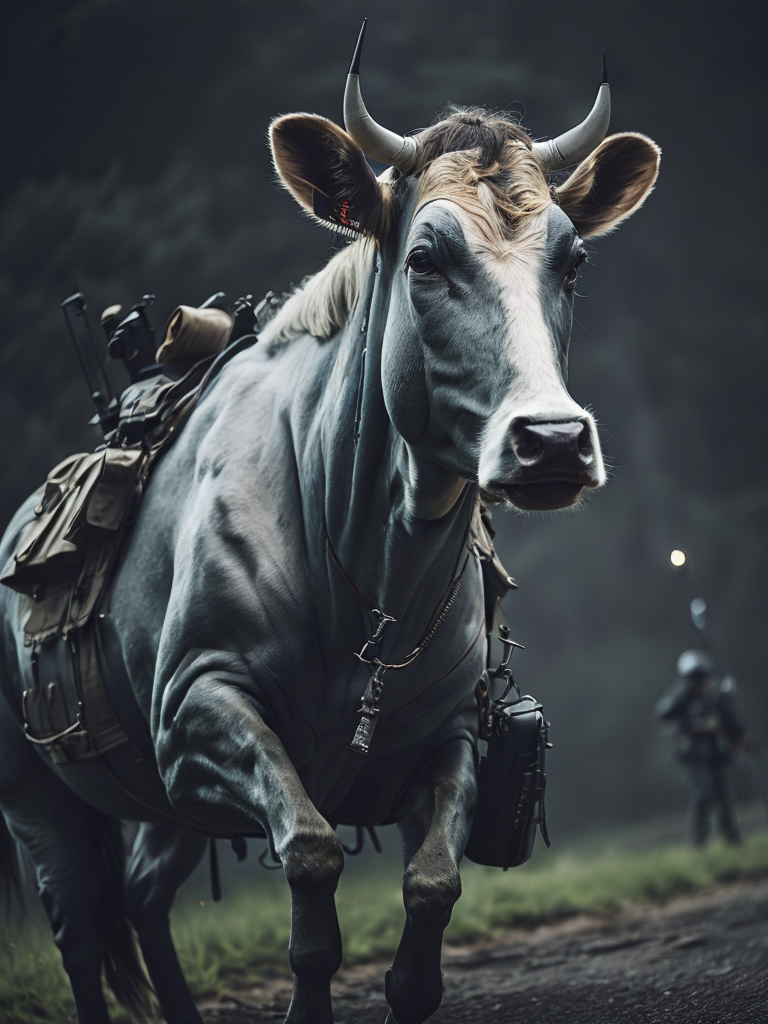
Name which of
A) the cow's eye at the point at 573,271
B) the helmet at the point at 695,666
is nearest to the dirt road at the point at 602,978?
the cow's eye at the point at 573,271

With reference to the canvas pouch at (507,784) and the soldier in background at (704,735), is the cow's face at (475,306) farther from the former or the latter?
the soldier in background at (704,735)

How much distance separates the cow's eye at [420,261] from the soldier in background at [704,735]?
7.79 metres

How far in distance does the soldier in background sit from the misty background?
315cm

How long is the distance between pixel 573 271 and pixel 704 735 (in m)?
7.80

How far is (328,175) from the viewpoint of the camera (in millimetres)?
2924

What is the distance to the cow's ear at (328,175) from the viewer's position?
9.34 ft

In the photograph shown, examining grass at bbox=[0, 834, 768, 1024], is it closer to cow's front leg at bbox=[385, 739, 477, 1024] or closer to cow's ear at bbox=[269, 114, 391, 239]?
cow's front leg at bbox=[385, 739, 477, 1024]

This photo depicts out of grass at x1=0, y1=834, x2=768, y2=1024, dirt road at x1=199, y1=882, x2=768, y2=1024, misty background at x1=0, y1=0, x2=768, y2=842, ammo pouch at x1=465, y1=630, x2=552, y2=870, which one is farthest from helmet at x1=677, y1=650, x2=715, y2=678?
ammo pouch at x1=465, y1=630, x2=552, y2=870

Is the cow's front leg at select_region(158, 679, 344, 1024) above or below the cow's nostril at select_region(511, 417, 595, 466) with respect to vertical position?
below

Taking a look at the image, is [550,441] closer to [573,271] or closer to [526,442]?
[526,442]

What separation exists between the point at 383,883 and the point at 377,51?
11.0 m

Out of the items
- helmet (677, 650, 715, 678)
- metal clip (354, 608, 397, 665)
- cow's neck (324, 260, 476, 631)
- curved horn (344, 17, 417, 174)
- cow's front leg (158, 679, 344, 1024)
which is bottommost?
helmet (677, 650, 715, 678)

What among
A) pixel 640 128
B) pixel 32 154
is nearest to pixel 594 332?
pixel 640 128

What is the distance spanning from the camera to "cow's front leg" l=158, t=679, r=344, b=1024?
2.63 metres
